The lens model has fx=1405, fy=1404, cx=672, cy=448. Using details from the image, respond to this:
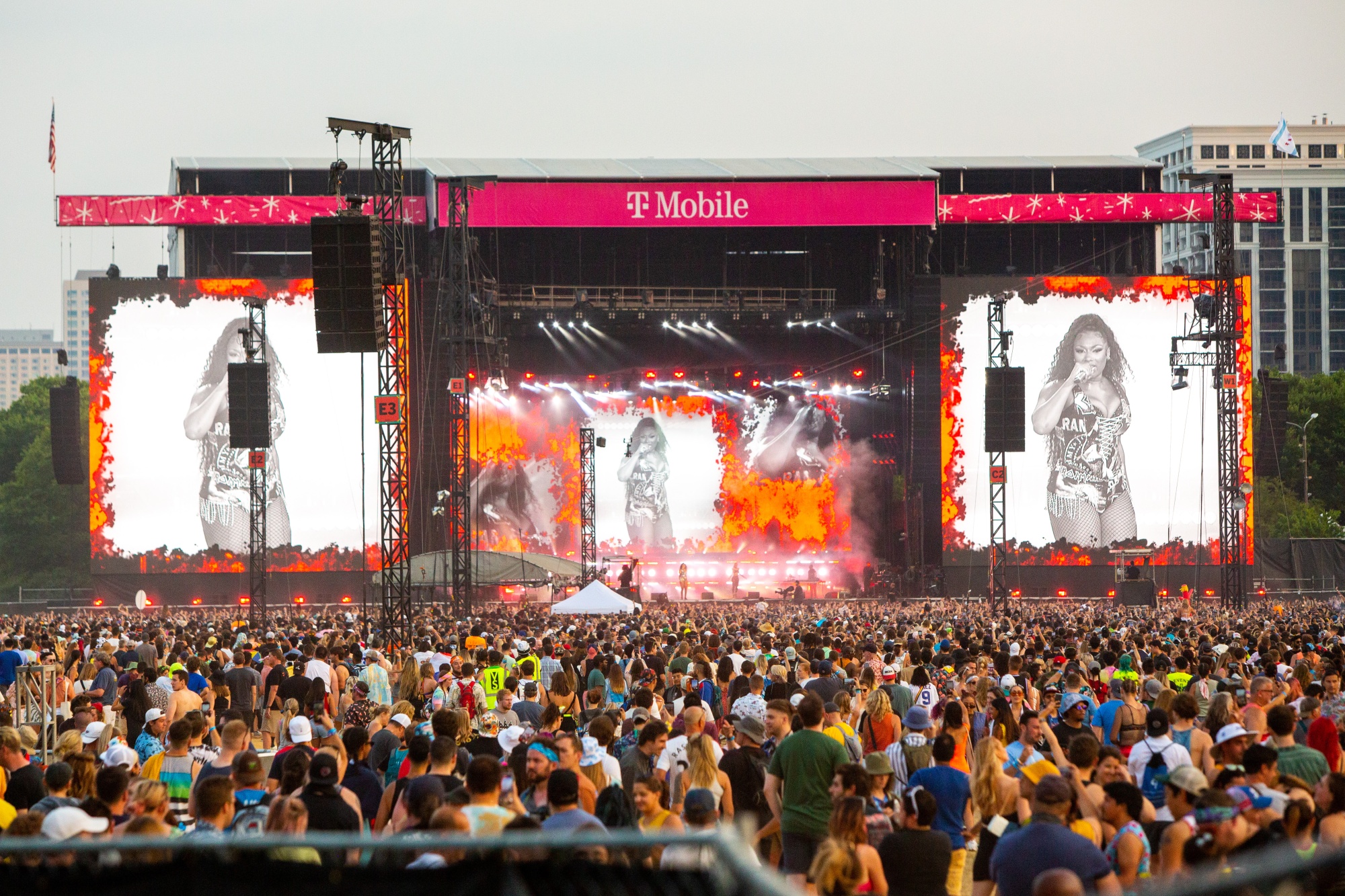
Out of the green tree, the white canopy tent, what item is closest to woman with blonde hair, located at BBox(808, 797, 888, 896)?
the white canopy tent

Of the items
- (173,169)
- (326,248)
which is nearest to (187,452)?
(173,169)

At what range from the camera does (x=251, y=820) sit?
245 inches

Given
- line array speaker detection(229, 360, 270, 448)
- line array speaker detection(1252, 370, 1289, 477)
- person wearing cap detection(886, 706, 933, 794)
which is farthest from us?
line array speaker detection(1252, 370, 1289, 477)

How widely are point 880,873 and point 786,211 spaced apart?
41.9 m

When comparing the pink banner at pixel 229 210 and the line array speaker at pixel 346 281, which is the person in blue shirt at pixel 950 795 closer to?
the line array speaker at pixel 346 281

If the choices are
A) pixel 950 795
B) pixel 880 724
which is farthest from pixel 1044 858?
pixel 880 724

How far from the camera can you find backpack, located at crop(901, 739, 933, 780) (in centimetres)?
857

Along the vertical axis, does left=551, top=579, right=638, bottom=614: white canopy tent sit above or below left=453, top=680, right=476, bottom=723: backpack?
below

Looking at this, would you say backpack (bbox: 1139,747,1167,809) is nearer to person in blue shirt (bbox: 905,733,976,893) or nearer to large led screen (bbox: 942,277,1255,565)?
person in blue shirt (bbox: 905,733,976,893)

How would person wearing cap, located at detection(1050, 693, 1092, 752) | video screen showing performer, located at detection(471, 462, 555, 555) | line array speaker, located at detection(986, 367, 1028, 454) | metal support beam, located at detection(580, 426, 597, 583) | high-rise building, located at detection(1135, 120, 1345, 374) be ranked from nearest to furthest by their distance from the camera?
person wearing cap, located at detection(1050, 693, 1092, 752) < line array speaker, located at detection(986, 367, 1028, 454) < metal support beam, located at detection(580, 426, 597, 583) < video screen showing performer, located at detection(471, 462, 555, 555) < high-rise building, located at detection(1135, 120, 1345, 374)

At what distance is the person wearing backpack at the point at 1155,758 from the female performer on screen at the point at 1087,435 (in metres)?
37.5

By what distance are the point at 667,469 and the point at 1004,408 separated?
16.6 metres

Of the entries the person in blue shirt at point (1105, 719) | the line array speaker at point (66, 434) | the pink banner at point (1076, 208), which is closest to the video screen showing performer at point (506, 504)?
the line array speaker at point (66, 434)

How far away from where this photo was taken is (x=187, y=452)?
44531 mm
